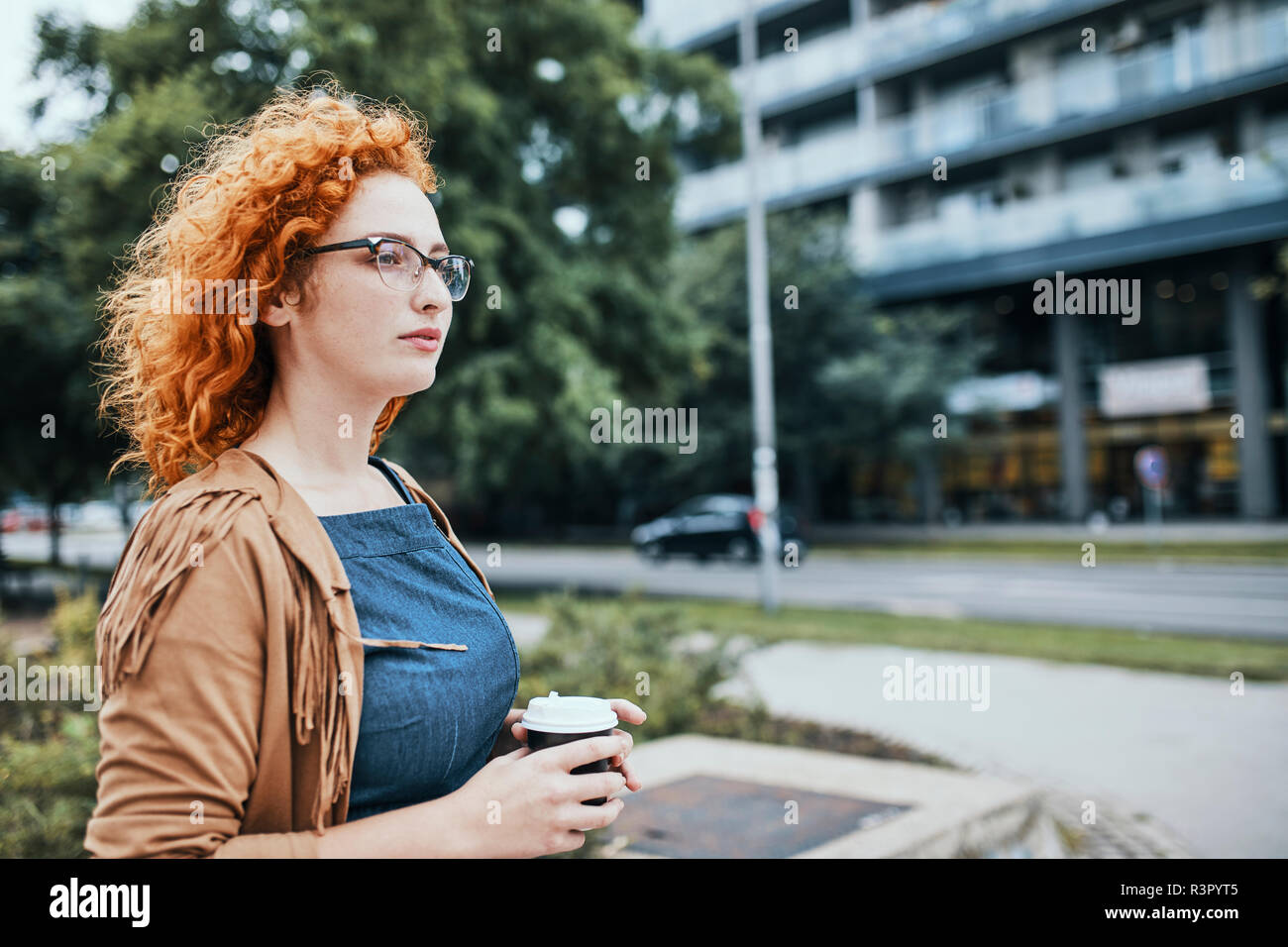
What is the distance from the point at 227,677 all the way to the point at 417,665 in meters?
0.26

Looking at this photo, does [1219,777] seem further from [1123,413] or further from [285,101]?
[1123,413]

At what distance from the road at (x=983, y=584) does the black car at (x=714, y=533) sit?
0.43 meters

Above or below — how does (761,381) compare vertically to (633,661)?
above

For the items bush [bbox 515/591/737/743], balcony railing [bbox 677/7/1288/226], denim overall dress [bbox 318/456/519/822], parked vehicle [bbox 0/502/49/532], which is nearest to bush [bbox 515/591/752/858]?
bush [bbox 515/591/737/743]

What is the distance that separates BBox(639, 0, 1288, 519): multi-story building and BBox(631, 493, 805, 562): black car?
750 cm

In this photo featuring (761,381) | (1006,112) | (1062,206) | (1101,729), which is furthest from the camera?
(1006,112)

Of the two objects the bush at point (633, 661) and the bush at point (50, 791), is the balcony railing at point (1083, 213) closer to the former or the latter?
the bush at point (633, 661)

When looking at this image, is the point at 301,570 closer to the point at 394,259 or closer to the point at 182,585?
the point at 182,585

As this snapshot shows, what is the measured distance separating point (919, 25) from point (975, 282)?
24.5 ft

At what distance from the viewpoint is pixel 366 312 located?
1338mm

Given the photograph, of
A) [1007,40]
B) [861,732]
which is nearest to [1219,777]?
[861,732]

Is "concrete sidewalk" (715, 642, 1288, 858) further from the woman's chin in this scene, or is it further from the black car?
the black car

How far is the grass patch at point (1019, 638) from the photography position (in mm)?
8875

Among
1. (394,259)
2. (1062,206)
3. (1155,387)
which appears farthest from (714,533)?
(394,259)
